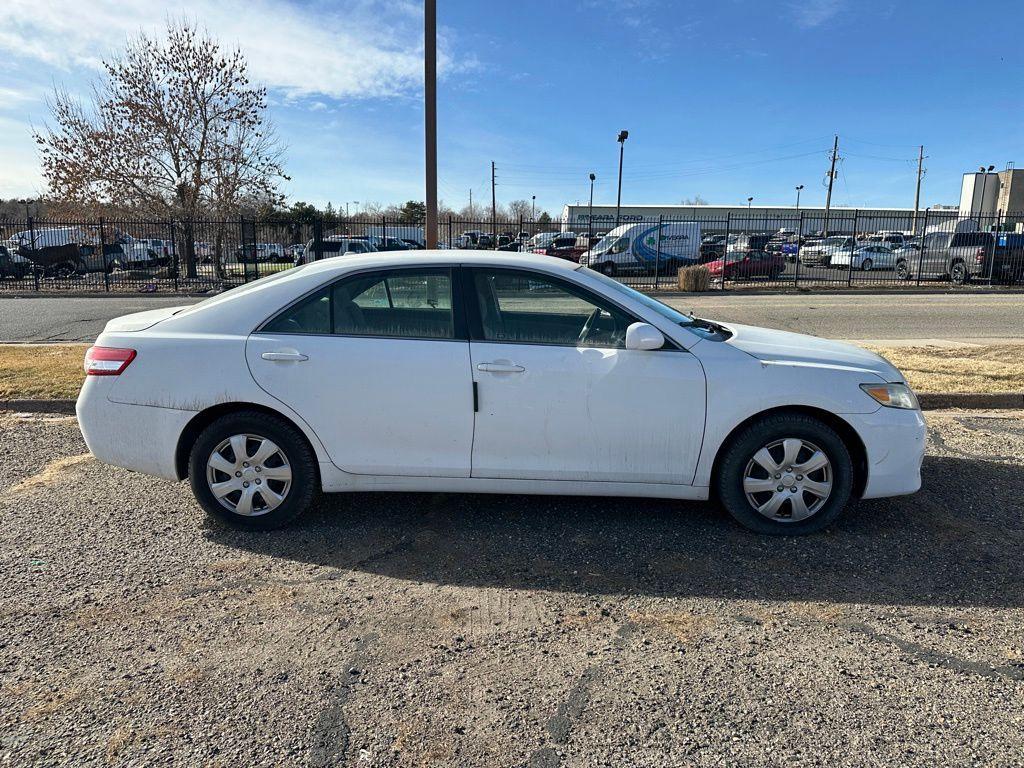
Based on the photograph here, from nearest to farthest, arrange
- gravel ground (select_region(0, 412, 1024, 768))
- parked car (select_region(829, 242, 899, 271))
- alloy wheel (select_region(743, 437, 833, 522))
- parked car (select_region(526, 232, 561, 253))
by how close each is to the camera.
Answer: gravel ground (select_region(0, 412, 1024, 768)) < alloy wheel (select_region(743, 437, 833, 522)) < parked car (select_region(829, 242, 899, 271)) < parked car (select_region(526, 232, 561, 253))

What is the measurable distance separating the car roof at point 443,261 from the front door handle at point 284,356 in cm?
55

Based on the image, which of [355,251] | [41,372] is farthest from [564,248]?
[41,372]

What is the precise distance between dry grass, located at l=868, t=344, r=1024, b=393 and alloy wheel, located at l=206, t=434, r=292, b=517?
618 centimetres

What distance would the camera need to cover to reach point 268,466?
3.79 metres

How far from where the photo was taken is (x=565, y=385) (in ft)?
11.9

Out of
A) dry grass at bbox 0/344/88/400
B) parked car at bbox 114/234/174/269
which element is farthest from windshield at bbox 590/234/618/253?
dry grass at bbox 0/344/88/400

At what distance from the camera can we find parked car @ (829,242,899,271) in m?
32.0

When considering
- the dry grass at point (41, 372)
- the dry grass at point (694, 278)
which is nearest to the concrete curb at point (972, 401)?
the dry grass at point (41, 372)

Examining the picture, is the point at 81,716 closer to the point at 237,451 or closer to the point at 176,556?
the point at 176,556

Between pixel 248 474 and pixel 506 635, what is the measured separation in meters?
1.79

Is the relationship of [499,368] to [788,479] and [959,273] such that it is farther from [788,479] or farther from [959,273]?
[959,273]

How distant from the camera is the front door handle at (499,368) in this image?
143 inches

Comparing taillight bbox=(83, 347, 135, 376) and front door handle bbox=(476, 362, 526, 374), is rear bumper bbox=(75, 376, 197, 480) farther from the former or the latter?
front door handle bbox=(476, 362, 526, 374)

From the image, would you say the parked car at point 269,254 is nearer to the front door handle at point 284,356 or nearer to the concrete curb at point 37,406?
the concrete curb at point 37,406
